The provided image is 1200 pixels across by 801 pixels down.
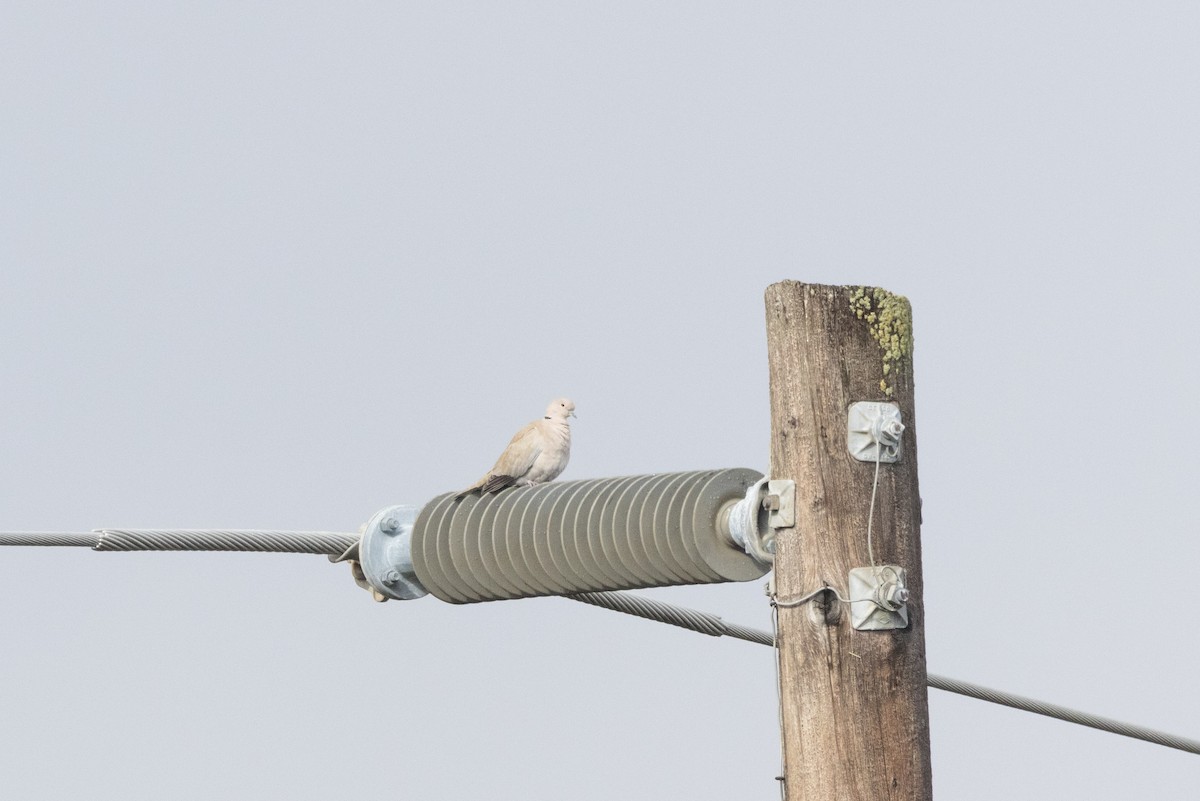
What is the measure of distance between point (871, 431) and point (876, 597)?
0.55 meters

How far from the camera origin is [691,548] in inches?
277

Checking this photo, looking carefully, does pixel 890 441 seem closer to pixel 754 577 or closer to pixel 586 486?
pixel 754 577

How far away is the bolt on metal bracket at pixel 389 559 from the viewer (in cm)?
901

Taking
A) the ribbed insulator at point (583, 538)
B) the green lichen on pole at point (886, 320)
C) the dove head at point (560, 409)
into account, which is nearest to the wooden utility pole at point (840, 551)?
the green lichen on pole at point (886, 320)

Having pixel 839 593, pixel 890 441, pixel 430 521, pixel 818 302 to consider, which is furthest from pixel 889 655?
pixel 430 521

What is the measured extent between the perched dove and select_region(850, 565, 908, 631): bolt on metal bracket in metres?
2.97

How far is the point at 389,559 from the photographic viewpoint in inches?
355

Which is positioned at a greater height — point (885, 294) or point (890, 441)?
point (885, 294)

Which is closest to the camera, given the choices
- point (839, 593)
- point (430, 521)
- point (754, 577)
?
point (839, 593)

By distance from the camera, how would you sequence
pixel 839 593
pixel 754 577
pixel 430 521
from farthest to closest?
pixel 430 521, pixel 754 577, pixel 839 593

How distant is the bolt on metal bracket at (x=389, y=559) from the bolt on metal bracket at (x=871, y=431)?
3164 mm

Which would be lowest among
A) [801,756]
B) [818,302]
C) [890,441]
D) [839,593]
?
[801,756]

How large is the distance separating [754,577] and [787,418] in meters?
0.78

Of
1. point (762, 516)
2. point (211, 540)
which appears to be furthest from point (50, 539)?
point (762, 516)
